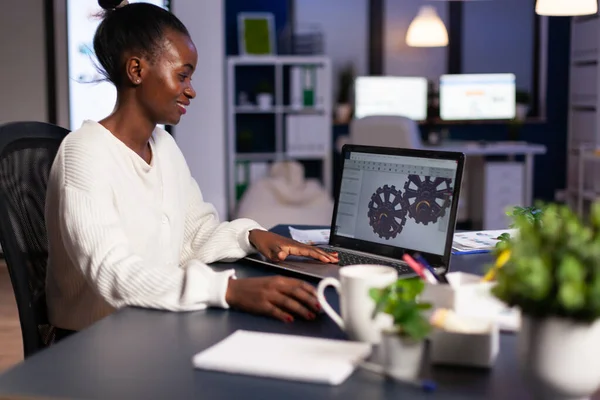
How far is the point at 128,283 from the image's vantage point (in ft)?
4.89

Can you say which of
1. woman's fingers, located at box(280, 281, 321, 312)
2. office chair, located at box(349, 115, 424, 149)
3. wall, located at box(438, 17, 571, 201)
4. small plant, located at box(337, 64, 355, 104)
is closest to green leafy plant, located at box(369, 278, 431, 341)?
woman's fingers, located at box(280, 281, 321, 312)

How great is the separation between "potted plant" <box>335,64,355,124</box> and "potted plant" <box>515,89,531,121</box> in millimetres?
1358

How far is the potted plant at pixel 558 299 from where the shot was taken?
3.06 feet

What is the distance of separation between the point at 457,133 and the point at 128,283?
6106 millimetres

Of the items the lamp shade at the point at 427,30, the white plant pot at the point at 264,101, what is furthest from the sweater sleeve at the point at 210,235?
the lamp shade at the point at 427,30

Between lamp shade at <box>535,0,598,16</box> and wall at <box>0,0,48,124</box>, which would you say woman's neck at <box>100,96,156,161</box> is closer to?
lamp shade at <box>535,0,598,16</box>

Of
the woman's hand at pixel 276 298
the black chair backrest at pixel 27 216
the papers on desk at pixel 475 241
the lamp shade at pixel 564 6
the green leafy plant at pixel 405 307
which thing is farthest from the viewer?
the lamp shade at pixel 564 6

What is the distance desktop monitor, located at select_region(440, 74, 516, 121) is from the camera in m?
6.89

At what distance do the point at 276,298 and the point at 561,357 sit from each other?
22.5 inches

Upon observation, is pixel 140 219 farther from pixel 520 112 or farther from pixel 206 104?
pixel 520 112

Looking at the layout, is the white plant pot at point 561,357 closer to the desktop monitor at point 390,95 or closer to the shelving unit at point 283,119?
the shelving unit at point 283,119

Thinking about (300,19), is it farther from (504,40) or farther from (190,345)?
(190,345)

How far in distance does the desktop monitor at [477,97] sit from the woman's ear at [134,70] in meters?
5.27

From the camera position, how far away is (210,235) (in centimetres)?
205
